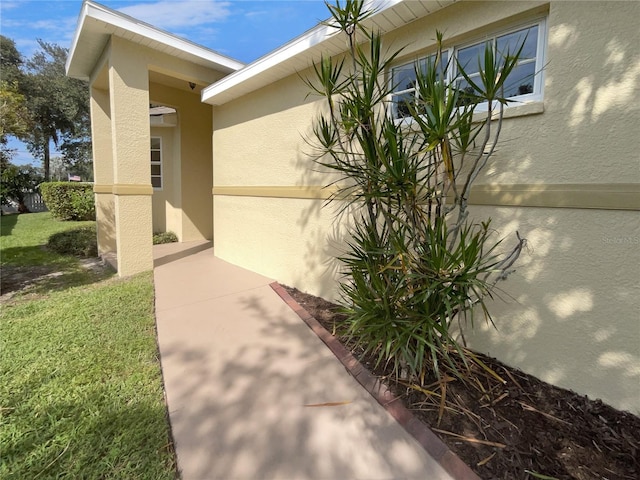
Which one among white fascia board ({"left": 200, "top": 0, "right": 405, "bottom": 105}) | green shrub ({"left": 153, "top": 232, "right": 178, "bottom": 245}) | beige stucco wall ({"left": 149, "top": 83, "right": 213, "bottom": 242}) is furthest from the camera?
green shrub ({"left": 153, "top": 232, "right": 178, "bottom": 245})

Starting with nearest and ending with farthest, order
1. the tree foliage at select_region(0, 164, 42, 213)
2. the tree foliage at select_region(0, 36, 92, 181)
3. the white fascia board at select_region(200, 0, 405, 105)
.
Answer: the white fascia board at select_region(200, 0, 405, 105), the tree foliage at select_region(0, 164, 42, 213), the tree foliage at select_region(0, 36, 92, 181)

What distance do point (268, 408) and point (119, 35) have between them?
6.68 metres

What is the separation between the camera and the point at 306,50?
461 centimetres

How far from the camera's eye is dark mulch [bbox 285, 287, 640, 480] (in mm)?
2098

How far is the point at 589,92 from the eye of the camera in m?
2.61

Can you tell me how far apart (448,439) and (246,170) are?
5840mm

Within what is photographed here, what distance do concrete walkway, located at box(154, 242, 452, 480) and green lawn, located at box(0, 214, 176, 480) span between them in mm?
189

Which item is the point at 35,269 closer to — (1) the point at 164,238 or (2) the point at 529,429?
(1) the point at 164,238

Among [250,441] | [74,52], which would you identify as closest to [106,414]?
[250,441]

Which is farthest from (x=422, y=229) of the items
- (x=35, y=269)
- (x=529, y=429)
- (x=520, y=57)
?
(x=35, y=269)

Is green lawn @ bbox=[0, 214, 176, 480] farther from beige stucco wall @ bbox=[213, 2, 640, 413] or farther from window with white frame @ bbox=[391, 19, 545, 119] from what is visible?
window with white frame @ bbox=[391, 19, 545, 119]

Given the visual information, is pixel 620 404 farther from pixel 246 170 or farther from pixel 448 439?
pixel 246 170

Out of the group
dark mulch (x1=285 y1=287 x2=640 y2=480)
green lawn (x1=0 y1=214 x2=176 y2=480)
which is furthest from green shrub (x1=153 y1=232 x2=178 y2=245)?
dark mulch (x1=285 y1=287 x2=640 y2=480)

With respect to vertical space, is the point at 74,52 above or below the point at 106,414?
above
